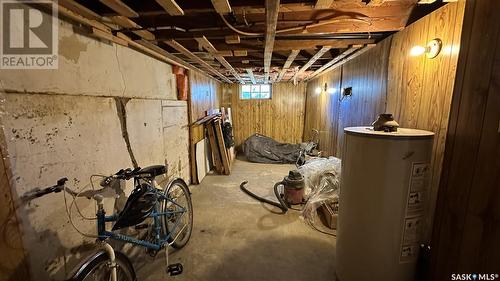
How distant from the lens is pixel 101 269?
4.34 ft

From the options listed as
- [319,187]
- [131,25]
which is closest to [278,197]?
[319,187]

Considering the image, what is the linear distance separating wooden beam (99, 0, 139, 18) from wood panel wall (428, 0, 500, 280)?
83.0 inches

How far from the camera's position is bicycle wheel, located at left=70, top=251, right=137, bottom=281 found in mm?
1161

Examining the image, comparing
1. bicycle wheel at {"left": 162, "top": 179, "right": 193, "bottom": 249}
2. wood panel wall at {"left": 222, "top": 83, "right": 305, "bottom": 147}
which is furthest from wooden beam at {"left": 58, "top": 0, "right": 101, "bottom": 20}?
wood panel wall at {"left": 222, "top": 83, "right": 305, "bottom": 147}

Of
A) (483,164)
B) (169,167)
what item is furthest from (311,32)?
(169,167)

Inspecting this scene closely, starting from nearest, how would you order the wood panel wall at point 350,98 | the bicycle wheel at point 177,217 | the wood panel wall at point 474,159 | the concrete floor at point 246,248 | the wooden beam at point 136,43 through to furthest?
the wood panel wall at point 474,159
the wooden beam at point 136,43
the concrete floor at point 246,248
the bicycle wheel at point 177,217
the wood panel wall at point 350,98

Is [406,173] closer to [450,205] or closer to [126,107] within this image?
[450,205]

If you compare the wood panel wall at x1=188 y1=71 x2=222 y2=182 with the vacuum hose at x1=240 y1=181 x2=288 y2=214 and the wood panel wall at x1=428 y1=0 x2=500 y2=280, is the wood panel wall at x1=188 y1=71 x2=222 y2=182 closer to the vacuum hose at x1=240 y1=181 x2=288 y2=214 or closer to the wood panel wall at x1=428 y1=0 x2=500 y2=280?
the vacuum hose at x1=240 y1=181 x2=288 y2=214

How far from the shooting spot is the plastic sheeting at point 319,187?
9.05 feet

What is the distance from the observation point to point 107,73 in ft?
6.13

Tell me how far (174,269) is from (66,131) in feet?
4.46

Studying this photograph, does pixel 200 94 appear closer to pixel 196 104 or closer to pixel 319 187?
pixel 196 104

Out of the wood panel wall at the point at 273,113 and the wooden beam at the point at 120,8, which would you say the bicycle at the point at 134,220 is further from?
the wood panel wall at the point at 273,113

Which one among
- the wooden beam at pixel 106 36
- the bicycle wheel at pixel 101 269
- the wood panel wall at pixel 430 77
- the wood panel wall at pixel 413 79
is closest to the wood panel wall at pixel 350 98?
the wood panel wall at pixel 413 79
